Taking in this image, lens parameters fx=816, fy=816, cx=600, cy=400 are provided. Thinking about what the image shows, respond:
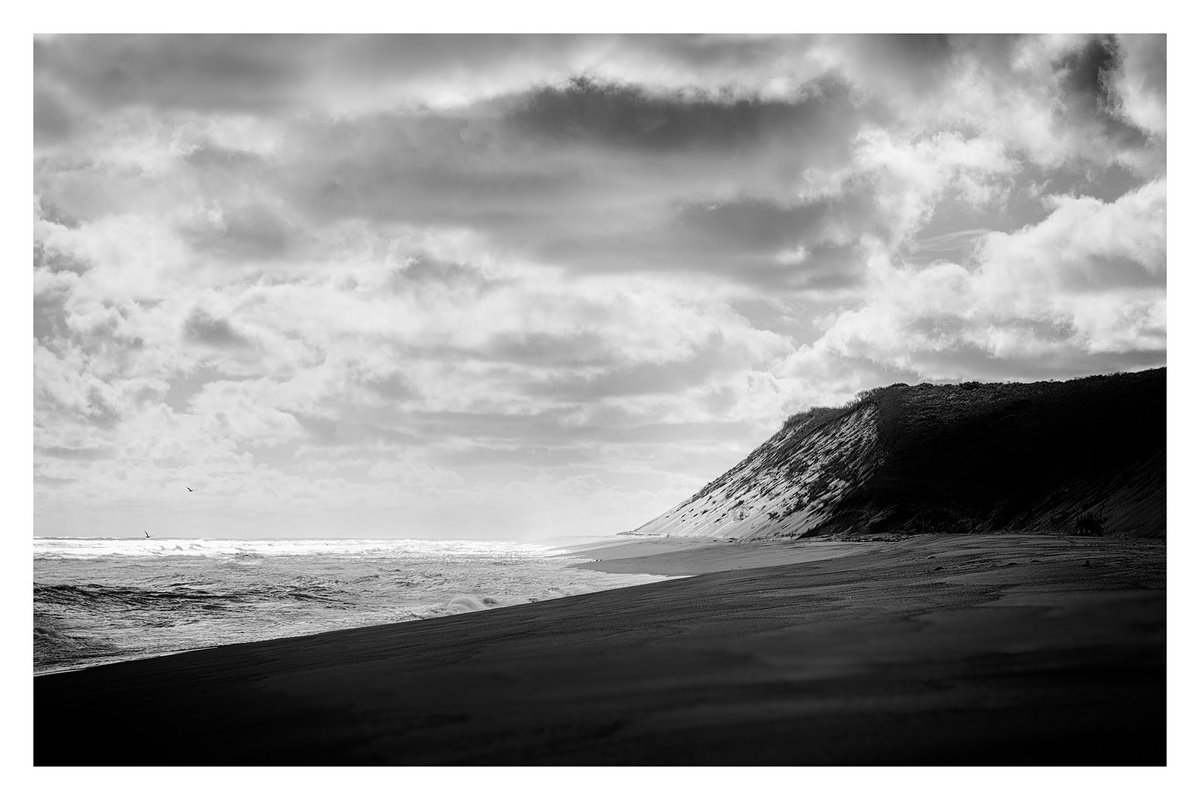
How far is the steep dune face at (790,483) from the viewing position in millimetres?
31781

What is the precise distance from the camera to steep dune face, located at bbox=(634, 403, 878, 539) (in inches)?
1251

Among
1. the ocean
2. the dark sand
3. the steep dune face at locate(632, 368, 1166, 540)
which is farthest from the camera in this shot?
the steep dune face at locate(632, 368, 1166, 540)

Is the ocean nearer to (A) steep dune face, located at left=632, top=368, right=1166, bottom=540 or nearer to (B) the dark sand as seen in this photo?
(B) the dark sand

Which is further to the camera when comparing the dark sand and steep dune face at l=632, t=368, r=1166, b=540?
steep dune face at l=632, t=368, r=1166, b=540

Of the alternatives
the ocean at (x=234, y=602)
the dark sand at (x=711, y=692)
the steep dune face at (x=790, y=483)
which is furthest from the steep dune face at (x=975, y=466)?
the ocean at (x=234, y=602)

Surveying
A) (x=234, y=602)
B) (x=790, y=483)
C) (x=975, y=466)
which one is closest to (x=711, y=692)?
(x=234, y=602)

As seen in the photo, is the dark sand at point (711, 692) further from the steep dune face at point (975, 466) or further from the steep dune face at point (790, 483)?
the steep dune face at point (790, 483)

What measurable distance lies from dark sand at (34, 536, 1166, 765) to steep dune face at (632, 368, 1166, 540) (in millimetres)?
9706

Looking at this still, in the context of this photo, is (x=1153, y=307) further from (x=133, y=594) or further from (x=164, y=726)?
(x=133, y=594)

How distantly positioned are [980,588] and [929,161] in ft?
14.8

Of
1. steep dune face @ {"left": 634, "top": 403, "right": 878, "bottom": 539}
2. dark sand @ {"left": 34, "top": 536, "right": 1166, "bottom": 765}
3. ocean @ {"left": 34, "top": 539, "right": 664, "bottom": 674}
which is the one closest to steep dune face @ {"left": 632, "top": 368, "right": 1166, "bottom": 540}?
steep dune face @ {"left": 634, "top": 403, "right": 878, "bottom": 539}

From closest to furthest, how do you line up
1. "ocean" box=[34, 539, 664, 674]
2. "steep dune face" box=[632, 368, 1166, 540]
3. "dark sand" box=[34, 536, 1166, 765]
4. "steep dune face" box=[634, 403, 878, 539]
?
"dark sand" box=[34, 536, 1166, 765] < "ocean" box=[34, 539, 664, 674] < "steep dune face" box=[632, 368, 1166, 540] < "steep dune face" box=[634, 403, 878, 539]

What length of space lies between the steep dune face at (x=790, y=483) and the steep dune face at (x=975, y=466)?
97 millimetres
